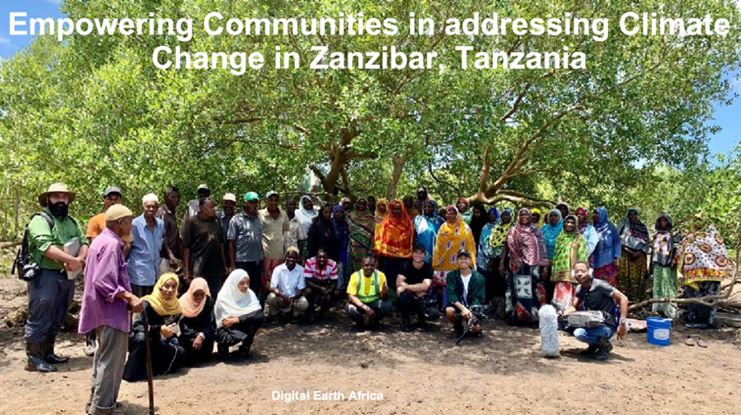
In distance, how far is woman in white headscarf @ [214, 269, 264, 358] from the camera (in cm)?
571

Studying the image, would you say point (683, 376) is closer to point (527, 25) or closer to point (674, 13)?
point (527, 25)

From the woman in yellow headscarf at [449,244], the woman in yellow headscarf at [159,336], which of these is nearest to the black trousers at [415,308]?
the woman in yellow headscarf at [449,244]

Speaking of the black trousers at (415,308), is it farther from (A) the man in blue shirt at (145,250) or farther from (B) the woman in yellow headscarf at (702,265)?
(B) the woman in yellow headscarf at (702,265)

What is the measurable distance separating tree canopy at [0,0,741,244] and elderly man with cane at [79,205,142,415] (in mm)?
2903

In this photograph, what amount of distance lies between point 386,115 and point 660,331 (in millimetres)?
4420

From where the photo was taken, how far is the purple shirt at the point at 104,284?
3895 mm

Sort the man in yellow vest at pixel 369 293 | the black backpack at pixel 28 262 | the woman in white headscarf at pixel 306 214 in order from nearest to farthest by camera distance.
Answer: the black backpack at pixel 28 262 → the man in yellow vest at pixel 369 293 → the woman in white headscarf at pixel 306 214

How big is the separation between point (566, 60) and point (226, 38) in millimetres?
4768

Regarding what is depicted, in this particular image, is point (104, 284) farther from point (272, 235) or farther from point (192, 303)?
point (272, 235)

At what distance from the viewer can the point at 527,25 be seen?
7.82 metres

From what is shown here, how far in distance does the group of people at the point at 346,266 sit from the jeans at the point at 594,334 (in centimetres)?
2

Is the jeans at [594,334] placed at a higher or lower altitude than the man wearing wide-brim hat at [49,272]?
lower

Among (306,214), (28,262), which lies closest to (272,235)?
(306,214)

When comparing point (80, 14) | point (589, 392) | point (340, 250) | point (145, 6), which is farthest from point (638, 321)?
point (80, 14)
